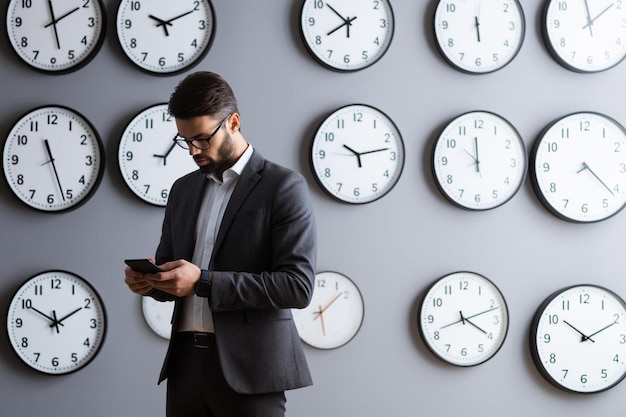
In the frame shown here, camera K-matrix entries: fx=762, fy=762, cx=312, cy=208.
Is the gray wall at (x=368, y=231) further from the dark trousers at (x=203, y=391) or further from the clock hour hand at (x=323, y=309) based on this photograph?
the dark trousers at (x=203, y=391)

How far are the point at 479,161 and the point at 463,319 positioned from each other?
1.90ft

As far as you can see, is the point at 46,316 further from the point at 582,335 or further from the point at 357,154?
the point at 582,335

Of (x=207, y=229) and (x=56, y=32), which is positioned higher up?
(x=56, y=32)

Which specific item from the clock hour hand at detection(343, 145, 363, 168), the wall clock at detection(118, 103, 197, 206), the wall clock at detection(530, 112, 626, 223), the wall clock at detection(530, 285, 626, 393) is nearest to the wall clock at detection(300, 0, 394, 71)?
the clock hour hand at detection(343, 145, 363, 168)

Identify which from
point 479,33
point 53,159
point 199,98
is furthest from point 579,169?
point 53,159

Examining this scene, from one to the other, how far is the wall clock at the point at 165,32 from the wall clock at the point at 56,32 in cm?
10

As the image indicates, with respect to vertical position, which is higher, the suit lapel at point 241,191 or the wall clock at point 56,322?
the suit lapel at point 241,191

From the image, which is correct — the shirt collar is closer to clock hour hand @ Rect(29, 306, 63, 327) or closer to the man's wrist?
the man's wrist

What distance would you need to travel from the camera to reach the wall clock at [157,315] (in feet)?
8.64

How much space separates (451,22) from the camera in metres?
2.81

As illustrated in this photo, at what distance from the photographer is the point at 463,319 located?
2.77 metres

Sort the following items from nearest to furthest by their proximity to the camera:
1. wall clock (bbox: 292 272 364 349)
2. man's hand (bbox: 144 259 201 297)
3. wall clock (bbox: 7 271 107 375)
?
man's hand (bbox: 144 259 201 297) < wall clock (bbox: 7 271 107 375) < wall clock (bbox: 292 272 364 349)

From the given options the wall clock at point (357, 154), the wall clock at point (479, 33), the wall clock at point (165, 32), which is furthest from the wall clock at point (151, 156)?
the wall clock at point (479, 33)

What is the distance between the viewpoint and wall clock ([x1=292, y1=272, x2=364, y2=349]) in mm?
2695
